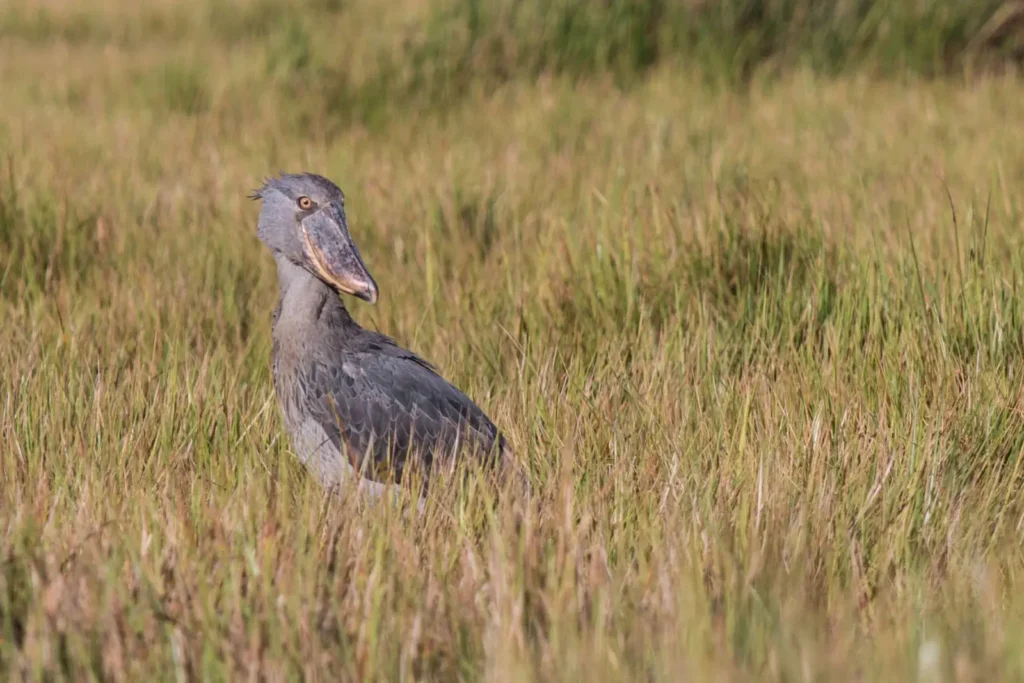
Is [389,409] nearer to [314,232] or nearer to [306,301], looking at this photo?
[306,301]

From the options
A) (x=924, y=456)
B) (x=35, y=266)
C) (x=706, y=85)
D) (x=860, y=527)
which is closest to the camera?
(x=860, y=527)

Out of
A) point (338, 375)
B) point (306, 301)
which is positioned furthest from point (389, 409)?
point (306, 301)

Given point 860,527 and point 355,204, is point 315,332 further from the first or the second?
point 355,204

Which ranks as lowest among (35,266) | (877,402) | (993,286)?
(35,266)

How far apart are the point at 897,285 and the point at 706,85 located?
3.66 metres

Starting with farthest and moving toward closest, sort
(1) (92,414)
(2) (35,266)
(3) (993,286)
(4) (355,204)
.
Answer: (4) (355,204) → (2) (35,266) → (3) (993,286) → (1) (92,414)

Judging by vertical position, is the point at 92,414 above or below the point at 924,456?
below

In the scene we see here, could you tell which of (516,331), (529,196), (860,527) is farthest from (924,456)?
(529,196)

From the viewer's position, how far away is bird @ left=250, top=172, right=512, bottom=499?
2818 mm

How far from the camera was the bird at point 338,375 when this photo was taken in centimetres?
282

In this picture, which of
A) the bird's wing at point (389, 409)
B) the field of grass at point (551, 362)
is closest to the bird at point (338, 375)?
the bird's wing at point (389, 409)

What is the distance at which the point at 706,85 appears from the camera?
6980mm

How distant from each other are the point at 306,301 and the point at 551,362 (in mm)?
634

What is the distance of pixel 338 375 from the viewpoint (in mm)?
3002
